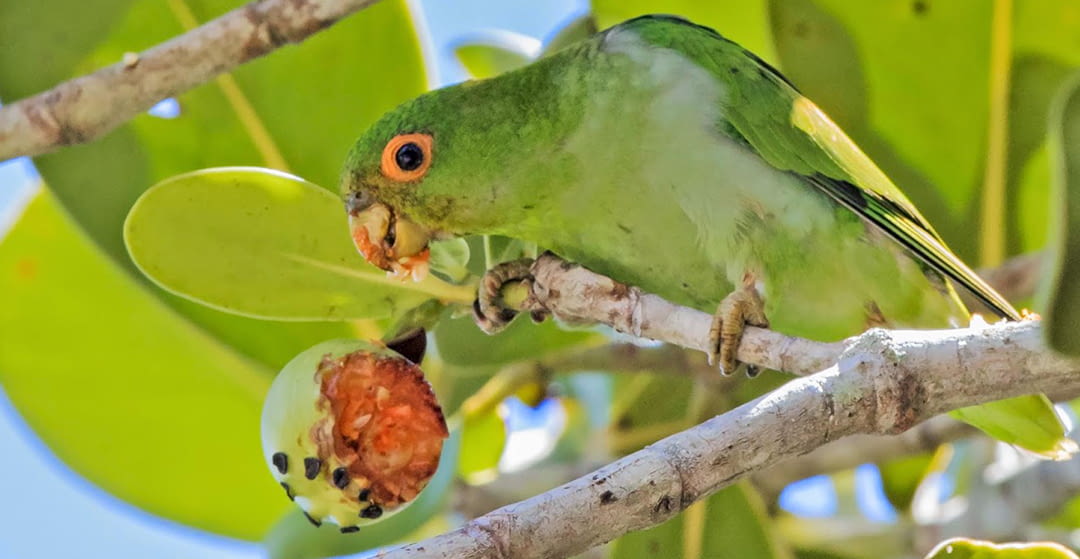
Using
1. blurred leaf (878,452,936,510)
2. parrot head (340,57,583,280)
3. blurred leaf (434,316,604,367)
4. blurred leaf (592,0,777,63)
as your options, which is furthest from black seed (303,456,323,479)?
blurred leaf (878,452,936,510)

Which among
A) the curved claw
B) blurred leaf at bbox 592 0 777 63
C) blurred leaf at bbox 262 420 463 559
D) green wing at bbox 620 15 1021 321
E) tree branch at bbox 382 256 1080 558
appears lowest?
tree branch at bbox 382 256 1080 558

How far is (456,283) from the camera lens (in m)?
2.12

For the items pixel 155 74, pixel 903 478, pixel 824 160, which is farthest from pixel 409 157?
pixel 903 478

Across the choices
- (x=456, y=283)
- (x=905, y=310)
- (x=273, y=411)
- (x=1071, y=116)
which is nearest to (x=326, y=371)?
(x=273, y=411)

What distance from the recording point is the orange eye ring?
219 centimetres

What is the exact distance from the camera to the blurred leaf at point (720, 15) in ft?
8.68

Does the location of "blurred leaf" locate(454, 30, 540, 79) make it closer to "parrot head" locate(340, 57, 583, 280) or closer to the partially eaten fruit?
"parrot head" locate(340, 57, 583, 280)

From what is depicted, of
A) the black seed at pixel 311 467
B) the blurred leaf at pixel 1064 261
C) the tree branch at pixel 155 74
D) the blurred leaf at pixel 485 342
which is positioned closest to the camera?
the blurred leaf at pixel 1064 261

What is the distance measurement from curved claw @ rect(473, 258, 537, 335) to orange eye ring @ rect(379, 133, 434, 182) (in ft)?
0.83

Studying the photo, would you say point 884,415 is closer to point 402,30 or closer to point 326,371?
point 326,371

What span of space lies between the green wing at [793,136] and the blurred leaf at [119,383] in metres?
1.24

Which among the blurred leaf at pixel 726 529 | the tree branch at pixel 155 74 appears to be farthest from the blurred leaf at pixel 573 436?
the tree branch at pixel 155 74

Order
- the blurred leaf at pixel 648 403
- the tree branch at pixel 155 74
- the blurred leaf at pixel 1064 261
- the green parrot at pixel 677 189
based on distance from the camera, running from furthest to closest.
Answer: the blurred leaf at pixel 648 403, the green parrot at pixel 677 189, the tree branch at pixel 155 74, the blurred leaf at pixel 1064 261

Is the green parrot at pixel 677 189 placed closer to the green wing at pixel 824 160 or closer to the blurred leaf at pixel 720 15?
the green wing at pixel 824 160
